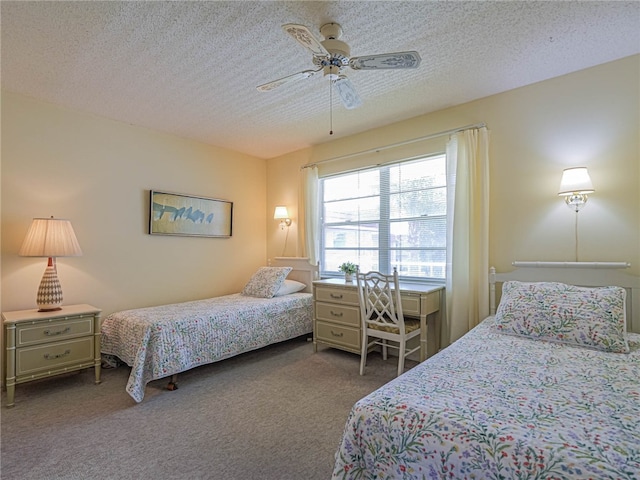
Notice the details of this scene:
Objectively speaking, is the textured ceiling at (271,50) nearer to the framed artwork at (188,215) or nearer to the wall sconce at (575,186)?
the wall sconce at (575,186)

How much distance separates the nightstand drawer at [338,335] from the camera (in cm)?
334

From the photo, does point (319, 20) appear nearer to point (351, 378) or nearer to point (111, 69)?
point (111, 69)

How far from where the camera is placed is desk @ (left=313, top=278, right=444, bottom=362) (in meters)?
2.96

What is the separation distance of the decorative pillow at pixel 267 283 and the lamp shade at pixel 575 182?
2.98 m

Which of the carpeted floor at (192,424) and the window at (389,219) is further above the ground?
the window at (389,219)

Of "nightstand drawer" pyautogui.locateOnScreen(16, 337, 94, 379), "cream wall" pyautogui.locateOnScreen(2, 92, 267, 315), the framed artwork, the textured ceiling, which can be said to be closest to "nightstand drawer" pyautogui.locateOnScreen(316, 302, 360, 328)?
"cream wall" pyautogui.locateOnScreen(2, 92, 267, 315)

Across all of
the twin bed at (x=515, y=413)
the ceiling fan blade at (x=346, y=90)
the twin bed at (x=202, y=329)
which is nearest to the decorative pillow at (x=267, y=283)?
the twin bed at (x=202, y=329)

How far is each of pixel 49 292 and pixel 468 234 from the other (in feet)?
12.6

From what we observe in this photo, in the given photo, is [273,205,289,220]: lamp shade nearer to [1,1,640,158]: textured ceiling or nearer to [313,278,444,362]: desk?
[313,278,444,362]: desk

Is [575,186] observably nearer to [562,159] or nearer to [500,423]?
[562,159]

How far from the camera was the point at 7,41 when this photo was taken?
214 cm

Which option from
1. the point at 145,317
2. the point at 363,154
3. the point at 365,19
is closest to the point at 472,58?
the point at 365,19

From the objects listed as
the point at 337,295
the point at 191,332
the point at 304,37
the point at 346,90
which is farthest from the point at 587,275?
the point at 191,332

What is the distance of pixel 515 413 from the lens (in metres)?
1.15
